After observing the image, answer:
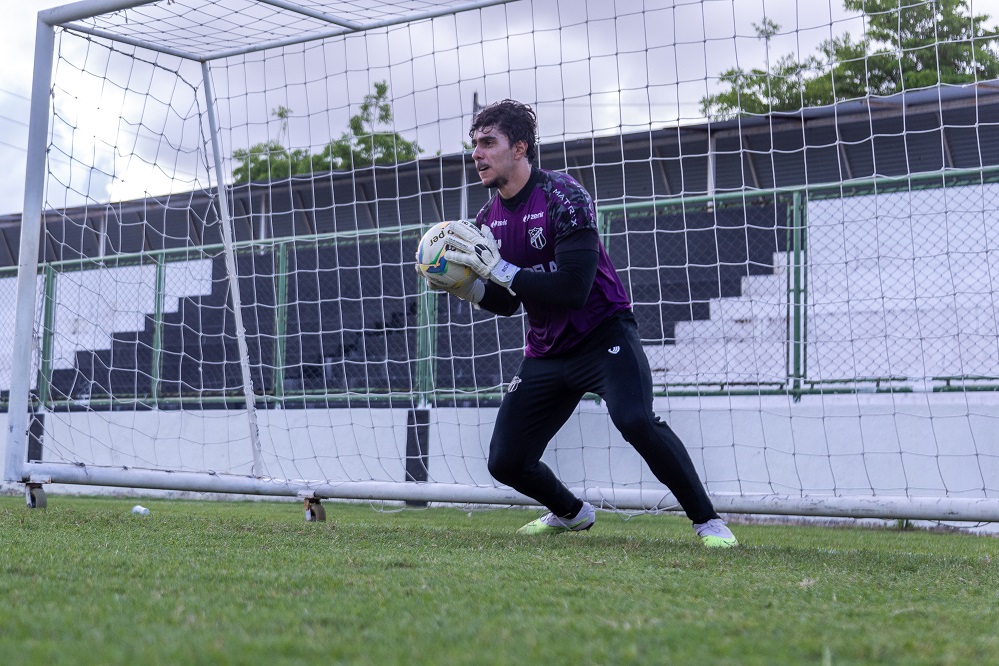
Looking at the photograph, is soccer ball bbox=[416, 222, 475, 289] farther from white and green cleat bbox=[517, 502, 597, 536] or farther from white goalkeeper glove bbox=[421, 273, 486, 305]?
white and green cleat bbox=[517, 502, 597, 536]

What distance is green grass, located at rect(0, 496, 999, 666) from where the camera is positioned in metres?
2.13

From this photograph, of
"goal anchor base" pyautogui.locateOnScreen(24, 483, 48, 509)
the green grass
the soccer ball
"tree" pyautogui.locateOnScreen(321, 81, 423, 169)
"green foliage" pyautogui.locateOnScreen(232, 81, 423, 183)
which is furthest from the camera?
"green foliage" pyautogui.locateOnScreen(232, 81, 423, 183)

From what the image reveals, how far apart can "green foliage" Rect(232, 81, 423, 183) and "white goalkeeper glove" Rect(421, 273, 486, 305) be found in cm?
242

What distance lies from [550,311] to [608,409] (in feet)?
1.80

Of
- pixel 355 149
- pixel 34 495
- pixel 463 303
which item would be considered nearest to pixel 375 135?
pixel 463 303

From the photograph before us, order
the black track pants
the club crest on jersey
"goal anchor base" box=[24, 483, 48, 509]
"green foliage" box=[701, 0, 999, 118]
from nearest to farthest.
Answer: the black track pants → the club crest on jersey → "goal anchor base" box=[24, 483, 48, 509] → "green foliage" box=[701, 0, 999, 118]

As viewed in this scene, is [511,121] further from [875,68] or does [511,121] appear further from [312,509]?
[875,68]

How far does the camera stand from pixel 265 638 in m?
2.20

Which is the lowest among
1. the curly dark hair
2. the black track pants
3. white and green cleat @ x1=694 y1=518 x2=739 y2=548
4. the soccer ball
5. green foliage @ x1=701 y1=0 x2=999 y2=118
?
white and green cleat @ x1=694 y1=518 x2=739 y2=548

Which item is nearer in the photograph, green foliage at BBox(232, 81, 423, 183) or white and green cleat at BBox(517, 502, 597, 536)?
white and green cleat at BBox(517, 502, 597, 536)

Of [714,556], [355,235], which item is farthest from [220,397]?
[714,556]

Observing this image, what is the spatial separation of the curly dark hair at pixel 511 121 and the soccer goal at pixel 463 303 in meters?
1.41

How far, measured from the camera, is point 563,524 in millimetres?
5109

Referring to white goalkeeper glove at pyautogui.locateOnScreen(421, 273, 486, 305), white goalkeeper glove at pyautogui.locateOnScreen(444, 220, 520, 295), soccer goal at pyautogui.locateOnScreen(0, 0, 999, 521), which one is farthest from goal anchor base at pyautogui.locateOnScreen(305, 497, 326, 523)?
white goalkeeper glove at pyautogui.locateOnScreen(444, 220, 520, 295)
